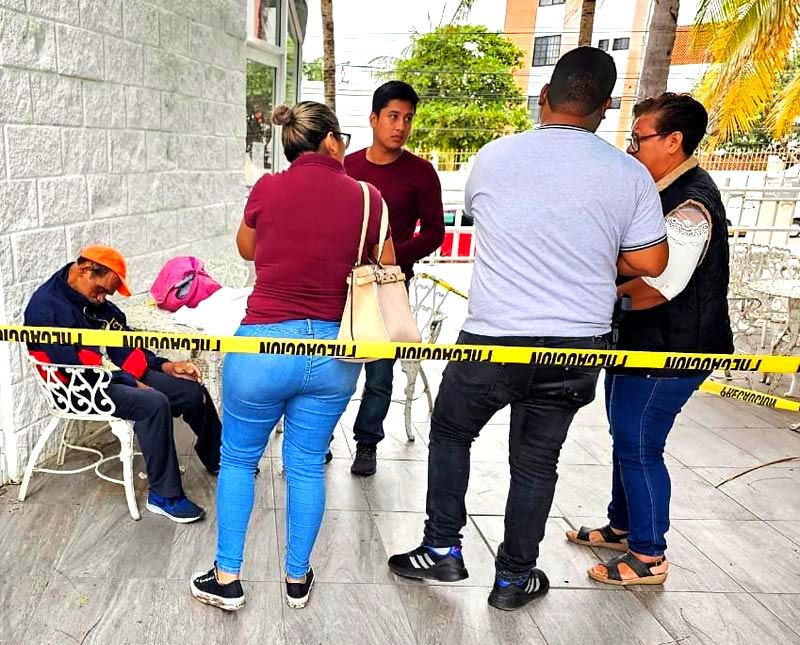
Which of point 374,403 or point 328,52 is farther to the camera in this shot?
point 328,52

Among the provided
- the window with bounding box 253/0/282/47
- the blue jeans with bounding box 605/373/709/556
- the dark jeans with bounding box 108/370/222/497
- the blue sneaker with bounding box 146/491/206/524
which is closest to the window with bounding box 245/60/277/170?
the window with bounding box 253/0/282/47

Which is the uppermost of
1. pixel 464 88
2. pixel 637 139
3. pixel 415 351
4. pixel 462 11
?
pixel 464 88

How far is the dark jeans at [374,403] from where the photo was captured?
3.48 meters

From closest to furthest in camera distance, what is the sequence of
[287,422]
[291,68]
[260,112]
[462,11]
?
1. [287,422]
2. [260,112]
3. [291,68]
4. [462,11]

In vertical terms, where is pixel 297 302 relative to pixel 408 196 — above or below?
below

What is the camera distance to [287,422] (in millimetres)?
2252

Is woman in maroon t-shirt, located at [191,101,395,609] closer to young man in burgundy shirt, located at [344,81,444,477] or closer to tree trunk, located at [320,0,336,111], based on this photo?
young man in burgundy shirt, located at [344,81,444,477]

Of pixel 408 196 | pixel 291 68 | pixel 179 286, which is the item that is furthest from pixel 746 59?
pixel 179 286

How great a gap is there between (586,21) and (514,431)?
5011 millimetres

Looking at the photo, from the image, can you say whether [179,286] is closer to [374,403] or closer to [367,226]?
[374,403]

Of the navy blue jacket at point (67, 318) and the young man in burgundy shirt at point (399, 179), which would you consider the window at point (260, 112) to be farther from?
the navy blue jacket at point (67, 318)

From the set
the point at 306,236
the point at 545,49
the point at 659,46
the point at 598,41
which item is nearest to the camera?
the point at 306,236

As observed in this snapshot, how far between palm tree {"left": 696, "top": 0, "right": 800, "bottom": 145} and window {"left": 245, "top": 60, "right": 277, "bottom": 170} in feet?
15.6

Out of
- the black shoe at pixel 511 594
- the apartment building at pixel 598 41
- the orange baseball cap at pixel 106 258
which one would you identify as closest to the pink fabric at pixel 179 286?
the orange baseball cap at pixel 106 258
